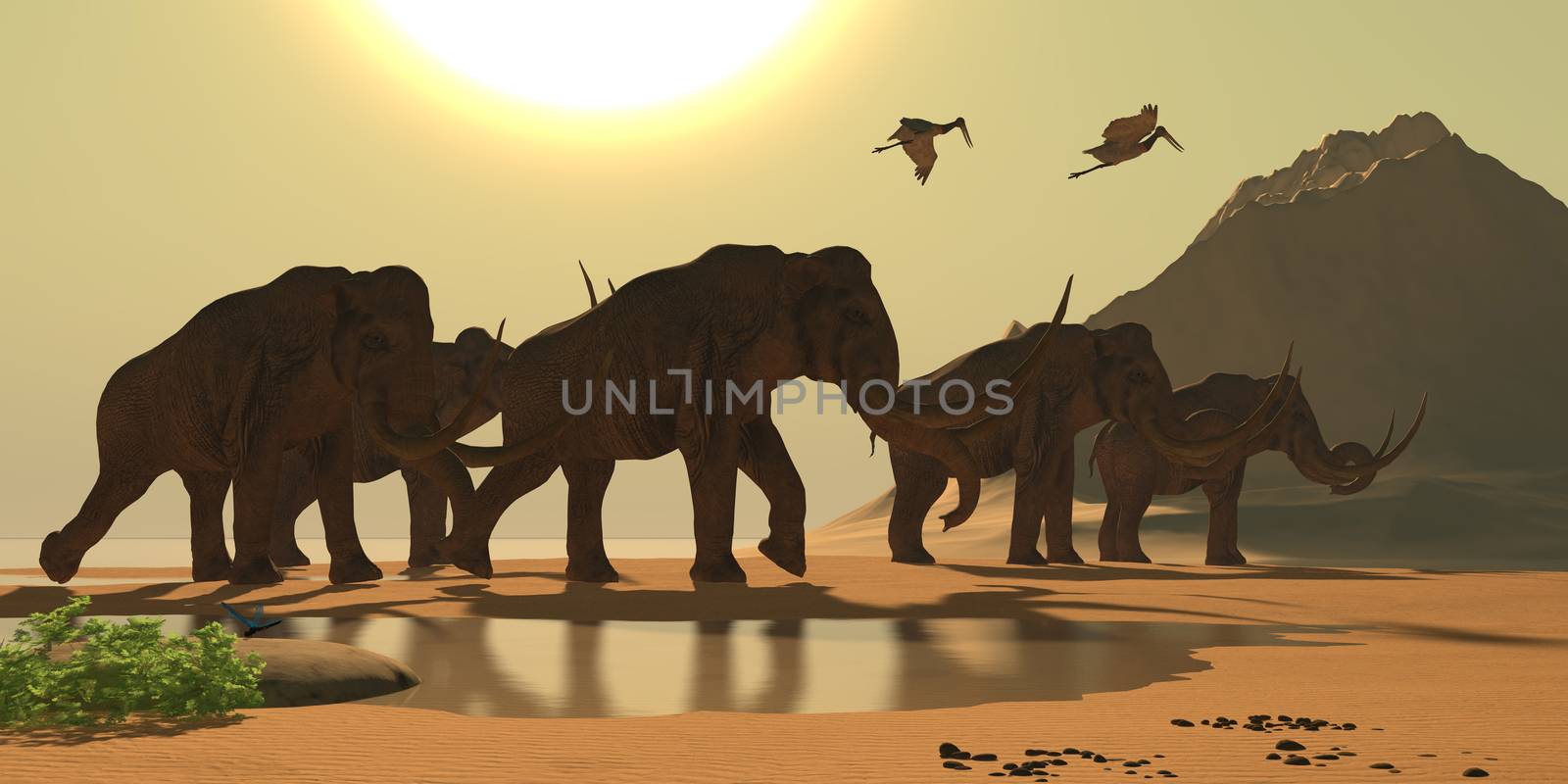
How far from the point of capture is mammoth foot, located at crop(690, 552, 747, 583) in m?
21.0

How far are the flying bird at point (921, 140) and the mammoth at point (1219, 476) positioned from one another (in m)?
10.7

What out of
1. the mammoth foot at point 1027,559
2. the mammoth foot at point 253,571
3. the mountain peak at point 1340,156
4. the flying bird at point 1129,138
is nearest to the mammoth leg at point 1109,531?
the mammoth foot at point 1027,559

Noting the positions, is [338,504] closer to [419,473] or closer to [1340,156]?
[419,473]

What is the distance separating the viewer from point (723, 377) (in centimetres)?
2094

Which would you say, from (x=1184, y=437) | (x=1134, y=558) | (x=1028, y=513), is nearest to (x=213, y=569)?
(x=1028, y=513)

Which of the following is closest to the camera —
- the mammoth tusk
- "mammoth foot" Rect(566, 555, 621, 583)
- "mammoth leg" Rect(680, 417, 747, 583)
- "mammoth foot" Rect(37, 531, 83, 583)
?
the mammoth tusk

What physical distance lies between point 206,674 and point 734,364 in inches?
449

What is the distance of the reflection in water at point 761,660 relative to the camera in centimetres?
1076

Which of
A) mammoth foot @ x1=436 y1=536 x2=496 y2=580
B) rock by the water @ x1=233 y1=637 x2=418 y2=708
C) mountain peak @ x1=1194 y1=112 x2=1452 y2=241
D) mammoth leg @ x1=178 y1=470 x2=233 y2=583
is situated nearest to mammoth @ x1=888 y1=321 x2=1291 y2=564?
mammoth foot @ x1=436 y1=536 x2=496 y2=580

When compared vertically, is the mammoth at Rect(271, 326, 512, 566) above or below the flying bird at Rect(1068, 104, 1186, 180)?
below

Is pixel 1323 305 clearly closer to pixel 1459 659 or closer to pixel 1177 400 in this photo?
pixel 1177 400

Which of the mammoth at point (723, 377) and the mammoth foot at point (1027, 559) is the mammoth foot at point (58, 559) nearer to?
the mammoth at point (723, 377)

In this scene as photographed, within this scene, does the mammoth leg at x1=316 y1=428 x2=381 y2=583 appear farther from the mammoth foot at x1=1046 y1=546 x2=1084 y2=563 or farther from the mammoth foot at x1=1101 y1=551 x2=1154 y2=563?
the mammoth foot at x1=1101 y1=551 x2=1154 y2=563

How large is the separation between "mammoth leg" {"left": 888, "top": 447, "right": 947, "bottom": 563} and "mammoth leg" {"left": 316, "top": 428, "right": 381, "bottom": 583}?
10164mm
